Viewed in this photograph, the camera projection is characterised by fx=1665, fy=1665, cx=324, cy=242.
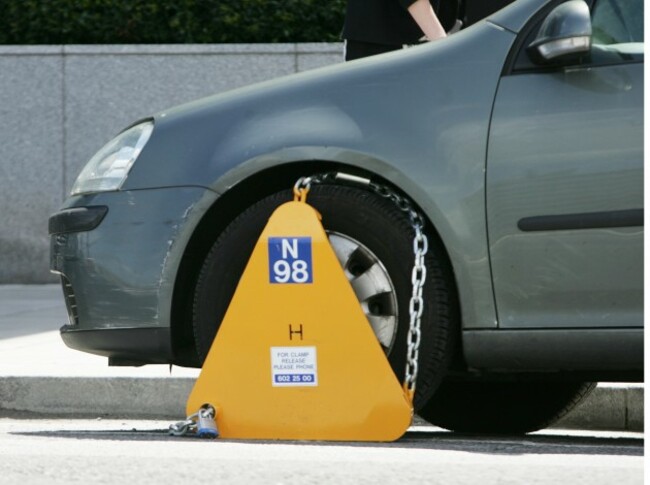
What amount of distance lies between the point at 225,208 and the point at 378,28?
142 centimetres

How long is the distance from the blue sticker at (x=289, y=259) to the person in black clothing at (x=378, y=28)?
1.49 meters

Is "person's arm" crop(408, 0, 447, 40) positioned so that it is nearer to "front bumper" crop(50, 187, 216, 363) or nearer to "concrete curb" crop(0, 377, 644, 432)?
"front bumper" crop(50, 187, 216, 363)

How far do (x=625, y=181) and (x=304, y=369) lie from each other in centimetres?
108

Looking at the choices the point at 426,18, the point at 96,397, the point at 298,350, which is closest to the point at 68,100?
the point at 96,397

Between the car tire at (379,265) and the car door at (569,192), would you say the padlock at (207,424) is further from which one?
the car door at (569,192)

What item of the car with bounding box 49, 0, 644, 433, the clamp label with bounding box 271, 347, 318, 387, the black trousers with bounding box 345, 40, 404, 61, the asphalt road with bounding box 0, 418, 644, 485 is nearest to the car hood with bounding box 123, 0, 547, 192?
the car with bounding box 49, 0, 644, 433

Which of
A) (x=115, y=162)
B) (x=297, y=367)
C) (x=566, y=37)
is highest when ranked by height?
(x=566, y=37)

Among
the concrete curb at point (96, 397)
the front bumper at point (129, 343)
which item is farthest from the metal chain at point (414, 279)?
the concrete curb at point (96, 397)

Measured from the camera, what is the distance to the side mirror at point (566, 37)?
469cm

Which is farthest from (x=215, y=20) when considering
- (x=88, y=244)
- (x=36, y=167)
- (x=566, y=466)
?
(x=566, y=466)

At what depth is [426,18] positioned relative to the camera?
606 centimetres

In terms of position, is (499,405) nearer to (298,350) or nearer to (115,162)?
(298,350)

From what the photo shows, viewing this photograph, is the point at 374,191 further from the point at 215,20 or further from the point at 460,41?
the point at 215,20

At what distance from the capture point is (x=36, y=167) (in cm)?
1149
